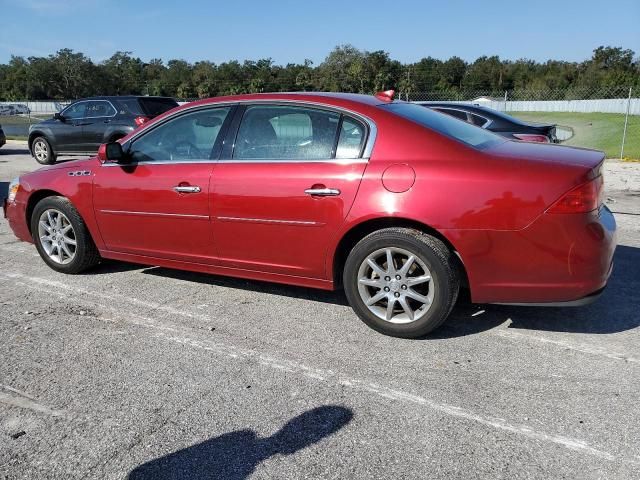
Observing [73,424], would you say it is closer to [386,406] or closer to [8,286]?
[386,406]

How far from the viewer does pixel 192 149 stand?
173 inches

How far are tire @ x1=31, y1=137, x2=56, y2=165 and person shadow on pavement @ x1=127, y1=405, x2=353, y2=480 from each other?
1392 cm

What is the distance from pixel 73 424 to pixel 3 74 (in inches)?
3300

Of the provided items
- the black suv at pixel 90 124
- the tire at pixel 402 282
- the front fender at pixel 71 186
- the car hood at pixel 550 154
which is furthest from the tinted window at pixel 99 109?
the car hood at pixel 550 154

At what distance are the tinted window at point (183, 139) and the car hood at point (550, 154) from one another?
2.08 meters

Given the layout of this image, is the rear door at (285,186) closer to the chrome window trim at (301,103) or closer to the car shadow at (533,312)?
the chrome window trim at (301,103)

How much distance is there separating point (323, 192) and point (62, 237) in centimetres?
270

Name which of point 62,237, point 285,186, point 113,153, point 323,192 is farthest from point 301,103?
point 62,237

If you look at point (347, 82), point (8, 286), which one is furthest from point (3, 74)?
point (8, 286)

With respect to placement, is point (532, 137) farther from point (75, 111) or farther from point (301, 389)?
point (75, 111)

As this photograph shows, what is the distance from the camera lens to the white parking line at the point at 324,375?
101 inches

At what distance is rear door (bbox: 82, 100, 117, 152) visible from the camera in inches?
524

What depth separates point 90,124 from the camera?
13625mm

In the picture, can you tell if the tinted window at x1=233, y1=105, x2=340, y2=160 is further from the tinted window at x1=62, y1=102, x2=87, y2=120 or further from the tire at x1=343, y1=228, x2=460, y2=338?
the tinted window at x1=62, y1=102, x2=87, y2=120
